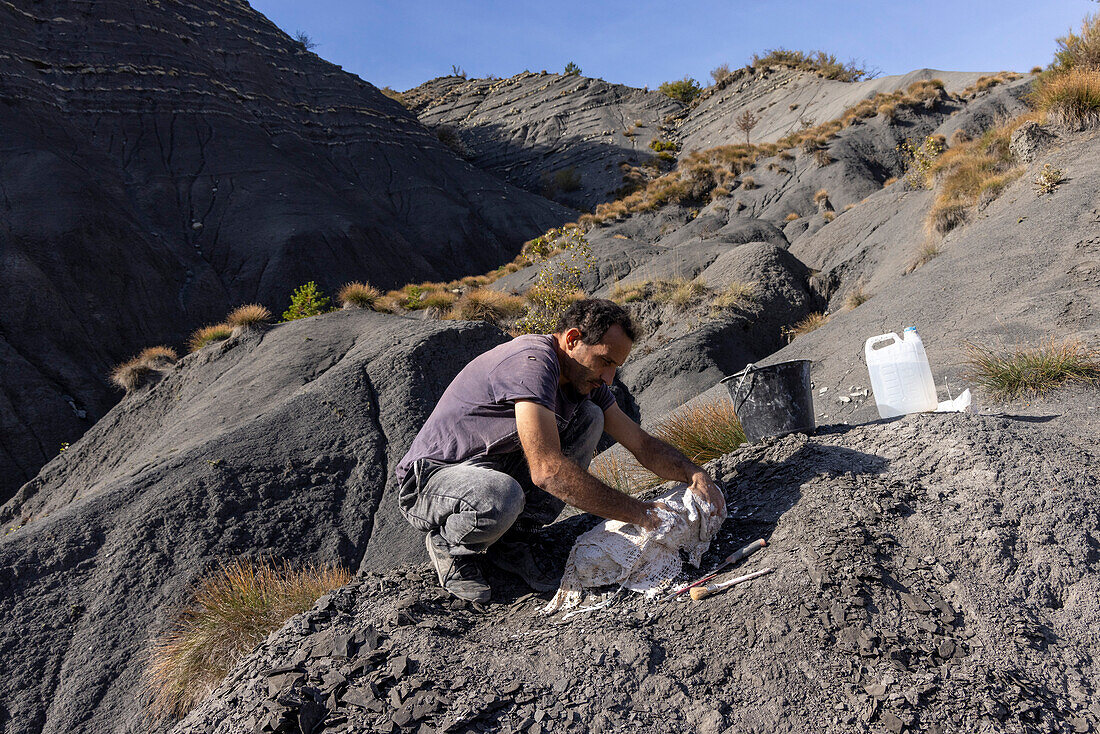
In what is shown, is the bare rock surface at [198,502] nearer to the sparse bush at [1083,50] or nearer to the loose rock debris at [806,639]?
the loose rock debris at [806,639]

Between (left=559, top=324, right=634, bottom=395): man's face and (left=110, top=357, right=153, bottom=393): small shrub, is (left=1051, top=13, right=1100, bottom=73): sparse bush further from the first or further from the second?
(left=110, top=357, right=153, bottom=393): small shrub

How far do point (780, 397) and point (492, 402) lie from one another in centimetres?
205

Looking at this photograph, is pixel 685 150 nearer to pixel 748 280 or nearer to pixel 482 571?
pixel 748 280

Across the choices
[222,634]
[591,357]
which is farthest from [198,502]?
[591,357]

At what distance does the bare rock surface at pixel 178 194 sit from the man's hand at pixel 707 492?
15779 millimetres

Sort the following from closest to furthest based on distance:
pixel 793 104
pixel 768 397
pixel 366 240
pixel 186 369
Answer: pixel 768 397 < pixel 186 369 < pixel 366 240 < pixel 793 104

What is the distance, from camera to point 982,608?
8.46ft

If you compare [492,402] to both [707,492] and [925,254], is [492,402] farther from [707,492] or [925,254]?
[925,254]

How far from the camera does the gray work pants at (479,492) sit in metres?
2.96

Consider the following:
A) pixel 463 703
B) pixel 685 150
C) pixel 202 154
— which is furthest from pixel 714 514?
pixel 685 150

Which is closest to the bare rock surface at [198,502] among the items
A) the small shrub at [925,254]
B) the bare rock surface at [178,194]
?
the small shrub at [925,254]

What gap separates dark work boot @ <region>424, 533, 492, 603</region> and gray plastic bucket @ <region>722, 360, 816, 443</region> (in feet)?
6.87

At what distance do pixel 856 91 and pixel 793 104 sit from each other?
3468 millimetres

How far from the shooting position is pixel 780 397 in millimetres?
4164
